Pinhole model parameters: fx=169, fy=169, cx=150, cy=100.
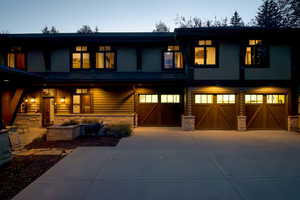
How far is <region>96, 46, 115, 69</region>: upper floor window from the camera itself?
12688 millimetres

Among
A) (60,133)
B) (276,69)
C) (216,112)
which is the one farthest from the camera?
(216,112)

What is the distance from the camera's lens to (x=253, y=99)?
10898 mm

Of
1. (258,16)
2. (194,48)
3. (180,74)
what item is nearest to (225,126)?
(180,74)

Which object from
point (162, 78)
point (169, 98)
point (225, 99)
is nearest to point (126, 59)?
point (162, 78)

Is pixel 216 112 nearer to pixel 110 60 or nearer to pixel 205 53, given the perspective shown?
pixel 205 53

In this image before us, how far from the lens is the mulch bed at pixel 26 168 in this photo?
4012mm

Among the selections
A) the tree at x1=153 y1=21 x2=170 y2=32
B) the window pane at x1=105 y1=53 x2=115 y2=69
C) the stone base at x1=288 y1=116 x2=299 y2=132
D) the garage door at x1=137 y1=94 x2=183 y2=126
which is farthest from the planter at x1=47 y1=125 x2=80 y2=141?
the tree at x1=153 y1=21 x2=170 y2=32

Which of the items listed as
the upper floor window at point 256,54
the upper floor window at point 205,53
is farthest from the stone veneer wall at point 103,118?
the upper floor window at point 256,54

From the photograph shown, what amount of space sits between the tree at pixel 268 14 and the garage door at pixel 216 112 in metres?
28.4

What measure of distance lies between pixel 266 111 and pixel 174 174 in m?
9.28

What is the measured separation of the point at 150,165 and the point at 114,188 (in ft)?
5.16

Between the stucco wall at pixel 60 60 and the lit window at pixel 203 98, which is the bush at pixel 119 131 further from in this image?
the stucco wall at pixel 60 60

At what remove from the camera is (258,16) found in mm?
34844

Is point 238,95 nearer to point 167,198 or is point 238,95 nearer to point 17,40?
point 167,198
